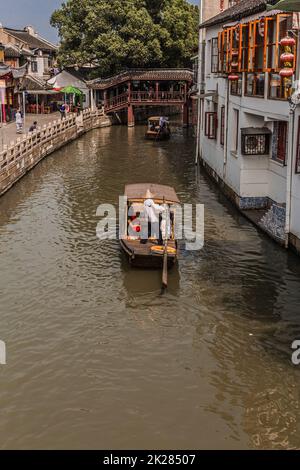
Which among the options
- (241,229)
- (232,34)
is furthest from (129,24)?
(241,229)

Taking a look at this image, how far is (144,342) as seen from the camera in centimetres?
1272

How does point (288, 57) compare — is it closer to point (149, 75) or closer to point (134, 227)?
point (134, 227)

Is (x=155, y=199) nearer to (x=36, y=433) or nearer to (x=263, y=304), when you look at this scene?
(x=263, y=304)

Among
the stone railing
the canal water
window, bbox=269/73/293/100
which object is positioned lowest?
the canal water

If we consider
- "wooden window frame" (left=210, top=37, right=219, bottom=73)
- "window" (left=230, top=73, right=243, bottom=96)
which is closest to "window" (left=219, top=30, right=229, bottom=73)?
"window" (left=230, top=73, right=243, bottom=96)

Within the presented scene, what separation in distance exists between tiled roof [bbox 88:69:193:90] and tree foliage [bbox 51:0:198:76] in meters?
1.38

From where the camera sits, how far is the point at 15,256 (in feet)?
59.9

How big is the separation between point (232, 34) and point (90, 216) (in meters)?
9.01

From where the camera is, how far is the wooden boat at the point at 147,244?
16.3m

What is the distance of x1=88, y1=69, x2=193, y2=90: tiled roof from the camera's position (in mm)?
52094

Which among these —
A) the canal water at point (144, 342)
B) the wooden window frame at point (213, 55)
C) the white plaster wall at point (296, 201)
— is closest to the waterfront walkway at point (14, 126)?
the wooden window frame at point (213, 55)

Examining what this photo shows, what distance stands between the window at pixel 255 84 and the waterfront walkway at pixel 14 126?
1443 centimetres

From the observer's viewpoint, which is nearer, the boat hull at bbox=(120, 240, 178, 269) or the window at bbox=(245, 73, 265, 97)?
the boat hull at bbox=(120, 240, 178, 269)

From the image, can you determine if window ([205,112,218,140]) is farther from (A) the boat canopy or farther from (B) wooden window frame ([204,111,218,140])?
(A) the boat canopy
